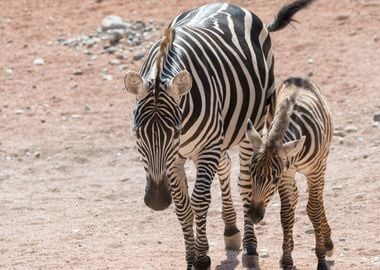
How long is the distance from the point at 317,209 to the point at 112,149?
4927 millimetres

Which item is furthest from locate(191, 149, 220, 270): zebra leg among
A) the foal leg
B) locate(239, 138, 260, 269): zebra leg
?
the foal leg

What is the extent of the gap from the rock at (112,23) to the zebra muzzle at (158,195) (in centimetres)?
1030

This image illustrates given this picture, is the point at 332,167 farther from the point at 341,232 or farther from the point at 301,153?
the point at 301,153

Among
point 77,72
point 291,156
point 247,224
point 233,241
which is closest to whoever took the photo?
point 291,156

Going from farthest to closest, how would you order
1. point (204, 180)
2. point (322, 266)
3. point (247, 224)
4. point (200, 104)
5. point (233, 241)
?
point (233, 241) → point (247, 224) → point (322, 266) → point (204, 180) → point (200, 104)

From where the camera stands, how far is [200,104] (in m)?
7.15

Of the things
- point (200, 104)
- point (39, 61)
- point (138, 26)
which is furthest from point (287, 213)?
point (138, 26)

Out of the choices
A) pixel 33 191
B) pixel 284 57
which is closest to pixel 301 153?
pixel 33 191

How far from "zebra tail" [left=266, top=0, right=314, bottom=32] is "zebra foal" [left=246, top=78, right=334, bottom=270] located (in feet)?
4.01

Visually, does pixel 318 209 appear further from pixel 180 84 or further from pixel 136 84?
pixel 136 84

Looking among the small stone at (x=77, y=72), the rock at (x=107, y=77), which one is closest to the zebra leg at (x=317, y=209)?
the rock at (x=107, y=77)

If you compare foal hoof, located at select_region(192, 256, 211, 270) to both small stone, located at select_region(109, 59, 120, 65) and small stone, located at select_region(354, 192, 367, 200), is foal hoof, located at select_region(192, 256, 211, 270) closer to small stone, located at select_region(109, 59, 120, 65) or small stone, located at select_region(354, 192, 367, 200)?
small stone, located at select_region(354, 192, 367, 200)

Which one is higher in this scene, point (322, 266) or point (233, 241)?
point (322, 266)

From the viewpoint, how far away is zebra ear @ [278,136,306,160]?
22.5 feet
